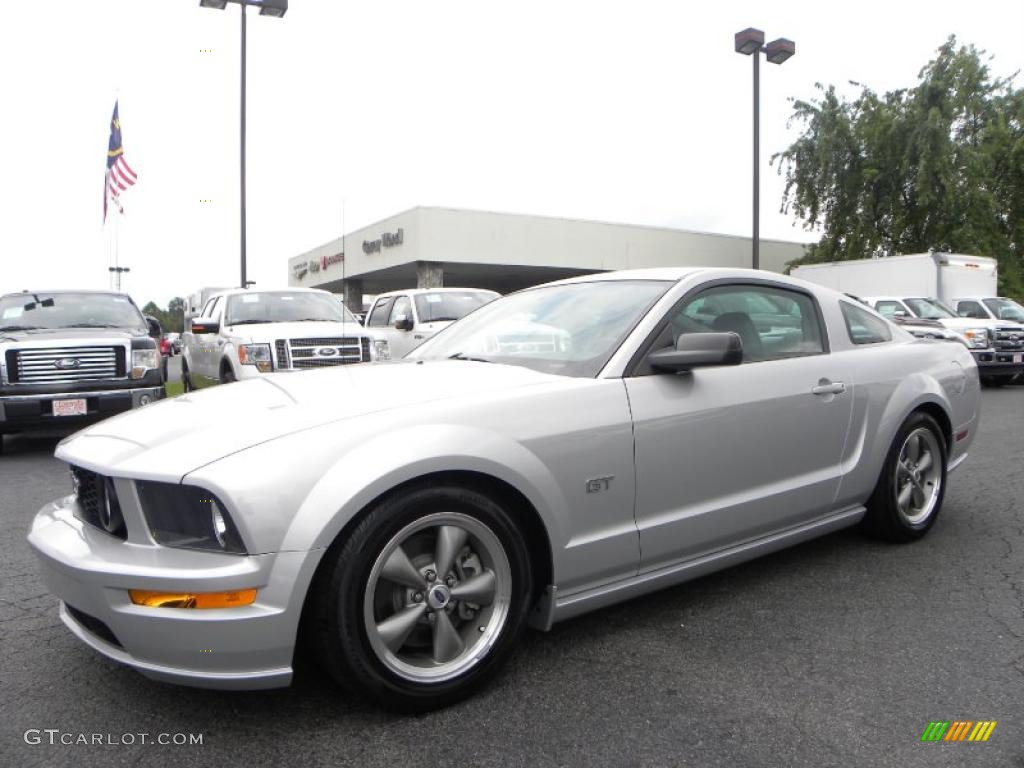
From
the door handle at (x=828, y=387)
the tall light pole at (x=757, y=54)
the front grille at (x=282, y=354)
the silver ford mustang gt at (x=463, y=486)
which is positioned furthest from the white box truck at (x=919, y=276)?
the silver ford mustang gt at (x=463, y=486)

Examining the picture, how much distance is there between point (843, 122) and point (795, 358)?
27.8m

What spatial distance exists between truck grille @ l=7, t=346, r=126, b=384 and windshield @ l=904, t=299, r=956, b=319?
49.7 feet

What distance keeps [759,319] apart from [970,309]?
1600 centimetres

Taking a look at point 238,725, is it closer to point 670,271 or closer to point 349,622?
point 349,622

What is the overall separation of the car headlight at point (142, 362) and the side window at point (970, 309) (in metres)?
16.0

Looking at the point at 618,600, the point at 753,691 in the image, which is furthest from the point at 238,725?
the point at 753,691

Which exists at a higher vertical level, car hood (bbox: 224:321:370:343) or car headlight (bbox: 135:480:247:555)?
car hood (bbox: 224:321:370:343)

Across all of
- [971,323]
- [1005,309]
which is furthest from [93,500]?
[1005,309]

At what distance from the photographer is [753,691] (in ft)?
8.63

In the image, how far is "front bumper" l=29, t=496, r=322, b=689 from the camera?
2189 mm

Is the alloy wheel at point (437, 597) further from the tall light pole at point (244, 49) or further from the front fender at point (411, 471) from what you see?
the tall light pole at point (244, 49)

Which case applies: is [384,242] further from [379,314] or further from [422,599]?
[422,599]

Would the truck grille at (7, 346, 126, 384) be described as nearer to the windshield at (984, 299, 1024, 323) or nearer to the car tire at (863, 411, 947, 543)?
the car tire at (863, 411, 947, 543)
